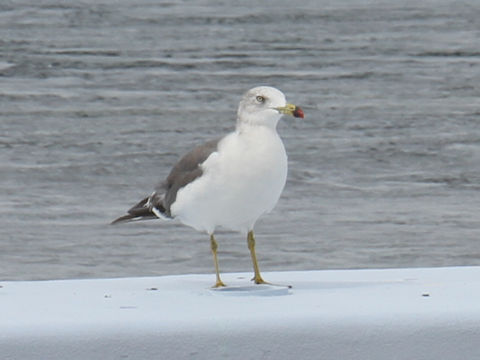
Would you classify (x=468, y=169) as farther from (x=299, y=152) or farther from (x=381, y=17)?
(x=381, y=17)

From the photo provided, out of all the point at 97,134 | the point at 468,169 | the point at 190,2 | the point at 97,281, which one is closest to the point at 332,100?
the point at 97,134

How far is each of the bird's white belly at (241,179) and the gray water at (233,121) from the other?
261 cm

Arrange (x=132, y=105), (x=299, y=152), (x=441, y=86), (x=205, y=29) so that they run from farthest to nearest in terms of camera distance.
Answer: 1. (x=205, y=29)
2. (x=441, y=86)
3. (x=132, y=105)
4. (x=299, y=152)

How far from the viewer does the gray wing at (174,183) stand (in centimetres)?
377

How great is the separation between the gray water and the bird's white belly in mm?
2612

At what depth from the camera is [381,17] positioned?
19.9 metres

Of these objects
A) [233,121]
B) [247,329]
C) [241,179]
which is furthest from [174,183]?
[233,121]

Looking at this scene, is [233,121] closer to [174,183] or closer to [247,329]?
[174,183]

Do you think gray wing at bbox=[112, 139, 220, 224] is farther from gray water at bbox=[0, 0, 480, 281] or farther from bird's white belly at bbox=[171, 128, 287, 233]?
gray water at bbox=[0, 0, 480, 281]

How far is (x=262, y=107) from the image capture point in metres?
3.65

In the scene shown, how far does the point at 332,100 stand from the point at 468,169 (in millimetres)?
3975

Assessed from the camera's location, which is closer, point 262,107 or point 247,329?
point 247,329

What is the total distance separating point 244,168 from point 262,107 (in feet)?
0.59

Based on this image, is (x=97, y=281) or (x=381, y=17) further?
(x=381, y=17)
